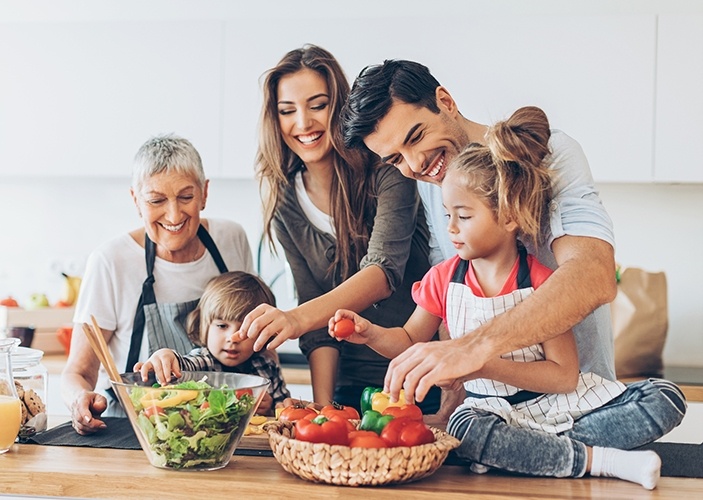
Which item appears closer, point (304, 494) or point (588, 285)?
point (304, 494)

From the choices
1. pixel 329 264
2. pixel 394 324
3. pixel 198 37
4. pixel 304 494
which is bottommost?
pixel 304 494

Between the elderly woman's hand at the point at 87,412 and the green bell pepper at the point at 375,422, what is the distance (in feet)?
1.75

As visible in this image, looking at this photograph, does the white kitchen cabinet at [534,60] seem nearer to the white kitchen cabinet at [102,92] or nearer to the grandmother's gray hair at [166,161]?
the white kitchen cabinet at [102,92]

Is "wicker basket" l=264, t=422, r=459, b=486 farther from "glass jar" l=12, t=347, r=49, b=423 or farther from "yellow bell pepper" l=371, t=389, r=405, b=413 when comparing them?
"glass jar" l=12, t=347, r=49, b=423

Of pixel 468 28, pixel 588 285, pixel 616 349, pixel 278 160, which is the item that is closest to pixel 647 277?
pixel 616 349

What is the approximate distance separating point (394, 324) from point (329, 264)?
0.21 metres

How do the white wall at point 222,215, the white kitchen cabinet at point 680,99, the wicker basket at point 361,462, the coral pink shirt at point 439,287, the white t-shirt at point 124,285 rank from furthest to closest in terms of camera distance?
the white wall at point 222,215, the white kitchen cabinet at point 680,99, the white t-shirt at point 124,285, the coral pink shirt at point 439,287, the wicker basket at point 361,462

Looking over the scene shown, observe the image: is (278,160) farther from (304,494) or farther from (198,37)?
(198,37)

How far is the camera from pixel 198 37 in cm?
321

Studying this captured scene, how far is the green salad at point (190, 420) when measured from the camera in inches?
53.8

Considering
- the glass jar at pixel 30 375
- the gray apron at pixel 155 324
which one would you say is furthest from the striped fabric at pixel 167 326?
the glass jar at pixel 30 375

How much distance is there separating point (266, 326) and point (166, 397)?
260 millimetres

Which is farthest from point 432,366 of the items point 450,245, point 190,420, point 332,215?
point 332,215

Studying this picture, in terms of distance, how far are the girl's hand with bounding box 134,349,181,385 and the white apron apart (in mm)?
489
